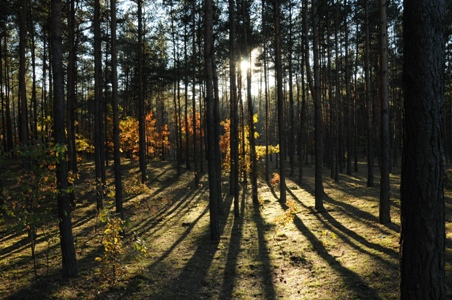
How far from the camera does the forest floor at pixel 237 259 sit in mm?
6211

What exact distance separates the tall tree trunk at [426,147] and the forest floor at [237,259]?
2.74 meters

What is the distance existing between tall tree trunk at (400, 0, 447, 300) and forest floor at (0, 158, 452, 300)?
9.00 feet

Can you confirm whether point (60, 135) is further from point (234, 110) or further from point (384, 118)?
point (384, 118)

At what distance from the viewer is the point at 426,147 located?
9.45 feet

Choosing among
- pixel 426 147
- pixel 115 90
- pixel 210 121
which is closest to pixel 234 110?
pixel 210 121

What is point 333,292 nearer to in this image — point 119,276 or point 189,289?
point 189,289

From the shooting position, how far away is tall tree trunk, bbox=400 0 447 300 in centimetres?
286

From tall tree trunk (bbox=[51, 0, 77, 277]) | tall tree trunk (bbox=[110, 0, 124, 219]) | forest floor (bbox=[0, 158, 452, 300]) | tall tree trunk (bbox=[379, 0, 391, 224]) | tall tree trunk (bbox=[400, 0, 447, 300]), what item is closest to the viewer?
tall tree trunk (bbox=[400, 0, 447, 300])

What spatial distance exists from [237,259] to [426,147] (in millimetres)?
6862

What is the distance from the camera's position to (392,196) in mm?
13375

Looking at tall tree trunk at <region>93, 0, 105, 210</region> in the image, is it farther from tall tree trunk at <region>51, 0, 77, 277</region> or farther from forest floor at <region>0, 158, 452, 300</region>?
tall tree trunk at <region>51, 0, 77, 277</region>

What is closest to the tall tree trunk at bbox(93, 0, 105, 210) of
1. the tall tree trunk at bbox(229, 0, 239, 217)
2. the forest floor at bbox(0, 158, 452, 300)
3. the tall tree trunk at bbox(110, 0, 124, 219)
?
the tall tree trunk at bbox(110, 0, 124, 219)

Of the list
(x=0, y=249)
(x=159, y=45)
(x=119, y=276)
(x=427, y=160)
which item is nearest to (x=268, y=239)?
(x=119, y=276)

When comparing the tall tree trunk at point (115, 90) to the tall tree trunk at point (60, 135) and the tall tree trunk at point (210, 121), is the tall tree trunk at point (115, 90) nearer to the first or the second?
the tall tree trunk at point (210, 121)
